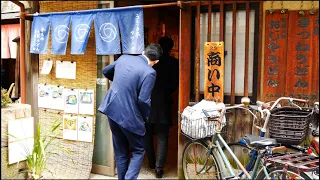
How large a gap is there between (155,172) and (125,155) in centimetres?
170

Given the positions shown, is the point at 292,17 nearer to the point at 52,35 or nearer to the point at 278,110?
the point at 278,110

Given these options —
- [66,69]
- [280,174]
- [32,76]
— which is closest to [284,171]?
[280,174]

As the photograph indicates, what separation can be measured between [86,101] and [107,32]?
4.99 ft

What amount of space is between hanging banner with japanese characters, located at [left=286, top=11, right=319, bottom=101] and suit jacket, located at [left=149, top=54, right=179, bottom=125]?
7.62 ft

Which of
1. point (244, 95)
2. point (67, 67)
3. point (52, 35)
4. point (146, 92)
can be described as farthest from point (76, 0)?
point (244, 95)

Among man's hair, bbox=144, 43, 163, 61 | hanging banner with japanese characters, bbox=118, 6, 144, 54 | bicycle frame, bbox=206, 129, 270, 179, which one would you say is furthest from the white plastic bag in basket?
hanging banner with japanese characters, bbox=118, 6, 144, 54

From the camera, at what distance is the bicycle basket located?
446cm

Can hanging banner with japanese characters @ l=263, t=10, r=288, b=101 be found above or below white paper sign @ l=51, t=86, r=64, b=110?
above

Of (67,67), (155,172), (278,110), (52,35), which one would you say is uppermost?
(52,35)

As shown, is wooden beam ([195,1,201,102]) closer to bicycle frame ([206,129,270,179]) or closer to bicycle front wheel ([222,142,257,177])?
bicycle frame ([206,129,270,179])

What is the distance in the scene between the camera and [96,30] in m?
5.95

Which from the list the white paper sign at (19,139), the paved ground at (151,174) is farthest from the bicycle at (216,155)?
the white paper sign at (19,139)

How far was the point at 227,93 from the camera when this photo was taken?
18.5ft

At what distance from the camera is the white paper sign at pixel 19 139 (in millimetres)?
5090
